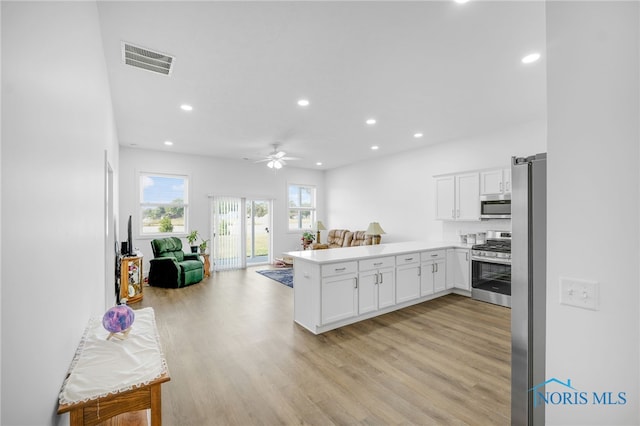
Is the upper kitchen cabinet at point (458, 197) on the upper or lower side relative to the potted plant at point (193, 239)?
upper

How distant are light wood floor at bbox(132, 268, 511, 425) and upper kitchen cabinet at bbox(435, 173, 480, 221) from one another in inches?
66.1

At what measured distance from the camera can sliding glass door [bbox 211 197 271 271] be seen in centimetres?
742

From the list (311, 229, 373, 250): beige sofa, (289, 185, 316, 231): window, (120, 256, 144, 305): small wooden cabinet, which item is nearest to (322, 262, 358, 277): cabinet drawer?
(120, 256, 144, 305): small wooden cabinet

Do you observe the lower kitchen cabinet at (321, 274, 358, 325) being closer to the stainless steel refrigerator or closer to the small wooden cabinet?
the stainless steel refrigerator

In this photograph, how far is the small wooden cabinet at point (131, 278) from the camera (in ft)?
14.7

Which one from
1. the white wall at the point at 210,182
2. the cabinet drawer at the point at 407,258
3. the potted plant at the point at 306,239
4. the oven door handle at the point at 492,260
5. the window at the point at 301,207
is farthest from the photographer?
the window at the point at 301,207

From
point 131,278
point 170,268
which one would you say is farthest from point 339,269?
point 170,268

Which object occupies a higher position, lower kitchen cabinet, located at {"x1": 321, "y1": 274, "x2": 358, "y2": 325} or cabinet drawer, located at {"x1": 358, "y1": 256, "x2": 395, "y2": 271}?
cabinet drawer, located at {"x1": 358, "y1": 256, "x2": 395, "y2": 271}

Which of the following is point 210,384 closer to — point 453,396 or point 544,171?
point 453,396

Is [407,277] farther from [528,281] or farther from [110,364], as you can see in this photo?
Result: [110,364]

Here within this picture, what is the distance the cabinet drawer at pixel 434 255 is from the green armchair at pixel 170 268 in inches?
175

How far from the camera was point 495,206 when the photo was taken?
4793 millimetres

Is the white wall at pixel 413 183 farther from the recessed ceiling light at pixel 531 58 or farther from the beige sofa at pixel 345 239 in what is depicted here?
the recessed ceiling light at pixel 531 58

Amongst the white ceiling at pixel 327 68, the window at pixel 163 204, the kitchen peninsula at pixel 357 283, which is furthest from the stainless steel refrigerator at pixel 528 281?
the window at pixel 163 204
